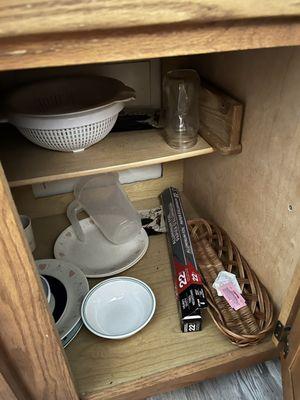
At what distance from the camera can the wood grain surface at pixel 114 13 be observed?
0.75 feet

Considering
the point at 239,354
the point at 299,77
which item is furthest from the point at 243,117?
the point at 239,354

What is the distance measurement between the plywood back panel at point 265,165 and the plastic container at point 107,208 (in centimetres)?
27

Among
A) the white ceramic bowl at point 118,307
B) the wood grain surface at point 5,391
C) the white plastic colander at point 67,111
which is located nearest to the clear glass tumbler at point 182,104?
the white plastic colander at point 67,111

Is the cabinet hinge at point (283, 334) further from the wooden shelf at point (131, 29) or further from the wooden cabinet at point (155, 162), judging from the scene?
the wooden shelf at point (131, 29)

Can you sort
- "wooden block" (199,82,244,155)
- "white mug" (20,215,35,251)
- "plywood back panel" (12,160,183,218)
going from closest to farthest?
Result: "wooden block" (199,82,244,155) < "white mug" (20,215,35,251) < "plywood back panel" (12,160,183,218)

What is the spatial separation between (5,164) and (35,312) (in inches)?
13.7

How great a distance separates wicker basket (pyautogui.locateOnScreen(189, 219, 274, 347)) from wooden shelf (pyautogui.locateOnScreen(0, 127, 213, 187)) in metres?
0.25

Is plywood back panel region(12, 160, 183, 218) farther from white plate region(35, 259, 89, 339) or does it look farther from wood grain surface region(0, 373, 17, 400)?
wood grain surface region(0, 373, 17, 400)

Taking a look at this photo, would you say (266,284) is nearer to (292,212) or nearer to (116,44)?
(292,212)

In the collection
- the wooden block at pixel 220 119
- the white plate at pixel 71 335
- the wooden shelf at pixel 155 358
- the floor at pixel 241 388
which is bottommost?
the floor at pixel 241 388

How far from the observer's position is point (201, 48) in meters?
0.31

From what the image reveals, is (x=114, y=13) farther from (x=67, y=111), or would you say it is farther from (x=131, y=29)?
(x=67, y=111)

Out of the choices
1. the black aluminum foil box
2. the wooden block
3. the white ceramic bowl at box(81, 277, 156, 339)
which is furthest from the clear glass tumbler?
the white ceramic bowl at box(81, 277, 156, 339)

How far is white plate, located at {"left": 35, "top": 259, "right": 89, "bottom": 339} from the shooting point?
672 millimetres
